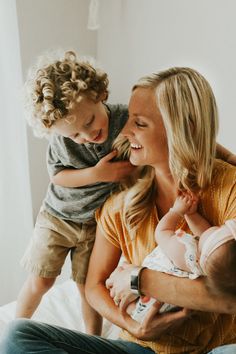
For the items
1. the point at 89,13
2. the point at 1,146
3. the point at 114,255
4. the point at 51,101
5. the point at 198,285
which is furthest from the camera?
the point at 89,13

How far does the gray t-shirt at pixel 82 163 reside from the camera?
1.52m

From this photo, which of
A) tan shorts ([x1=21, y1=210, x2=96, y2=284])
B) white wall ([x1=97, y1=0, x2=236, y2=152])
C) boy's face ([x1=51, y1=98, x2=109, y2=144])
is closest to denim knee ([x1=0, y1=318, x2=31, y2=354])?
tan shorts ([x1=21, y1=210, x2=96, y2=284])

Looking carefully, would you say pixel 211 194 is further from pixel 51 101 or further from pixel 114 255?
pixel 51 101

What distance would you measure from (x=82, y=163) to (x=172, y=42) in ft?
2.84

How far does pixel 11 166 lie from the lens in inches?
82.4

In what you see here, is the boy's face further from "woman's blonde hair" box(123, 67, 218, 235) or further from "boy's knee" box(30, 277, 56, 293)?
"boy's knee" box(30, 277, 56, 293)

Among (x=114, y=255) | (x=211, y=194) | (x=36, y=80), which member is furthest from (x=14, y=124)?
(x=211, y=194)

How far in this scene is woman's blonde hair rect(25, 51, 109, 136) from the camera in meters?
1.35

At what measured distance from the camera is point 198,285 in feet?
4.00

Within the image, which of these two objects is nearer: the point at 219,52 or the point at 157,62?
the point at 219,52

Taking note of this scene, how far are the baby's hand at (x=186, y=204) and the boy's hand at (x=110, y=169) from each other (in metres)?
0.24

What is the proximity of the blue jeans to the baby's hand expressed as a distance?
422 mm

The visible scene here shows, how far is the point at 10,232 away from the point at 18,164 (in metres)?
0.32

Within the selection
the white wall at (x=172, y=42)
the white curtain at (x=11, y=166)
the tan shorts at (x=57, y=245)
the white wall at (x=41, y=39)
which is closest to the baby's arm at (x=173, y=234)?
the tan shorts at (x=57, y=245)
